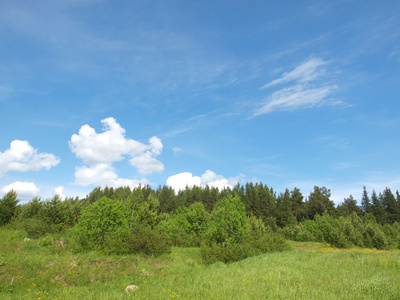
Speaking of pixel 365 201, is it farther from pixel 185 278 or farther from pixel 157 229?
pixel 185 278

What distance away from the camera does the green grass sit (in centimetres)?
826

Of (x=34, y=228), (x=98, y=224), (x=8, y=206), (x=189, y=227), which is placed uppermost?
(x=8, y=206)

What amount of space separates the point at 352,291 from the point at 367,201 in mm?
106854

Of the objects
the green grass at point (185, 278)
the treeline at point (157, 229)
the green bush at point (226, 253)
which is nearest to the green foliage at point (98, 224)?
the treeline at point (157, 229)

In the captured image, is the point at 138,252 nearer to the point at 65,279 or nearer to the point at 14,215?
the point at 65,279

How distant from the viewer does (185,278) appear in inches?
566

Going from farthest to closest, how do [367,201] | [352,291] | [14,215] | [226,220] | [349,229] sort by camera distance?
[367,201] < [349,229] < [14,215] < [226,220] < [352,291]

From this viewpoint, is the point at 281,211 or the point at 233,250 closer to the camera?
the point at 233,250

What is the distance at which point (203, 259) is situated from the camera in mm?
23438

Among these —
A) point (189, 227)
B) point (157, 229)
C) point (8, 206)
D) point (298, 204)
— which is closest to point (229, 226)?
point (157, 229)

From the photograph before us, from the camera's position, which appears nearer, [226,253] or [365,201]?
[226,253]

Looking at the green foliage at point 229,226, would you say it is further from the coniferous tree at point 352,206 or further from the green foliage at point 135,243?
the coniferous tree at point 352,206

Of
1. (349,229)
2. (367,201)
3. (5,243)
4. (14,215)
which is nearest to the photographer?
(5,243)

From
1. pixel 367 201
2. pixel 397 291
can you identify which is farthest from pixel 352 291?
pixel 367 201
